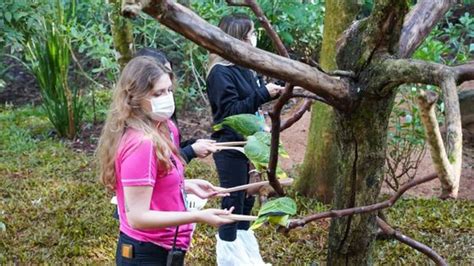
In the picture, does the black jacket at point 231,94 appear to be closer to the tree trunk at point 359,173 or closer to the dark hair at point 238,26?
the dark hair at point 238,26

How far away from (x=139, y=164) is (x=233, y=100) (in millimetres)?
1260

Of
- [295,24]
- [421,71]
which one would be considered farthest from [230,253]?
[295,24]

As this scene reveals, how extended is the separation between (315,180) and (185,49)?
2651 mm

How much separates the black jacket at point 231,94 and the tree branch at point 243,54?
4.96ft

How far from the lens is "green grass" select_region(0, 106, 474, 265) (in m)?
4.02

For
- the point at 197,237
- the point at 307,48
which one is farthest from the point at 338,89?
the point at 307,48

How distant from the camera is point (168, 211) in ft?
7.65

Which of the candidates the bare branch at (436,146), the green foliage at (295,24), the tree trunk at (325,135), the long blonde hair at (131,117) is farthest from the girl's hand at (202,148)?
the green foliage at (295,24)

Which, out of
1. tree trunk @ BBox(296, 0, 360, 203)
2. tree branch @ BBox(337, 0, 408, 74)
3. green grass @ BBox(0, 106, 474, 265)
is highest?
tree branch @ BBox(337, 0, 408, 74)

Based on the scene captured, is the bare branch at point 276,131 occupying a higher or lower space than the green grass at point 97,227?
higher

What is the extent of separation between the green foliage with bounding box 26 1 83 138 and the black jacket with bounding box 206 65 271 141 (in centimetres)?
319

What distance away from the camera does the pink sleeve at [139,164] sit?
7.13ft

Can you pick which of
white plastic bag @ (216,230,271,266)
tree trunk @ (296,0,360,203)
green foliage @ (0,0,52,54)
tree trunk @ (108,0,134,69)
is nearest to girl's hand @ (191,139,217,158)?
white plastic bag @ (216,230,271,266)

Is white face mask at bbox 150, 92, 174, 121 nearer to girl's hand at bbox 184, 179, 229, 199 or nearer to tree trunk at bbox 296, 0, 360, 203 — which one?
girl's hand at bbox 184, 179, 229, 199
